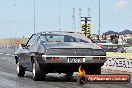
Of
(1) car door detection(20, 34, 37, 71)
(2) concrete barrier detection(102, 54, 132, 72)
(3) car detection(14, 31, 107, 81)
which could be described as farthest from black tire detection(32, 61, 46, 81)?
(2) concrete barrier detection(102, 54, 132, 72)

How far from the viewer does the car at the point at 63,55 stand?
12.9 meters

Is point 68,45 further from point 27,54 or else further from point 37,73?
point 27,54

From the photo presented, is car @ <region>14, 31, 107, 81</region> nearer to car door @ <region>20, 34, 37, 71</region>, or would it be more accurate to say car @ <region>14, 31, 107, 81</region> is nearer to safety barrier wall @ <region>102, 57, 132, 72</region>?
car door @ <region>20, 34, 37, 71</region>

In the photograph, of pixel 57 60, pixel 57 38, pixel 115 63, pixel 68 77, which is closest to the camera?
pixel 57 60

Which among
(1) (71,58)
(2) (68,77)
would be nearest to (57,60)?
(1) (71,58)

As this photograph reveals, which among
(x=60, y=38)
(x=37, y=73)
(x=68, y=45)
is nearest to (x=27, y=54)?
(x=60, y=38)

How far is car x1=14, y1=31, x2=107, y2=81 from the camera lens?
1291 centimetres

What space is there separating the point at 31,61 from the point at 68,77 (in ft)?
5.15

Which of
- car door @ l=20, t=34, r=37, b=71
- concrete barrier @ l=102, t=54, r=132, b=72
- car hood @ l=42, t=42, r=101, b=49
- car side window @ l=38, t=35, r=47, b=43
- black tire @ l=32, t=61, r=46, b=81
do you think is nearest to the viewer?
car hood @ l=42, t=42, r=101, b=49

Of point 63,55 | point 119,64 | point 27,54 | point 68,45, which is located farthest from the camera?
point 119,64

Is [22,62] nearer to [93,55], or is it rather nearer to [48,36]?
[48,36]

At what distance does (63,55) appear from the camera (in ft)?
42.3

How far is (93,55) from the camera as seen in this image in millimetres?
13016

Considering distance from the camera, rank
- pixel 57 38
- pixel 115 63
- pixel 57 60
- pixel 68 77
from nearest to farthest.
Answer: pixel 57 60 → pixel 57 38 → pixel 68 77 → pixel 115 63
